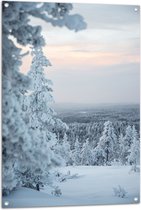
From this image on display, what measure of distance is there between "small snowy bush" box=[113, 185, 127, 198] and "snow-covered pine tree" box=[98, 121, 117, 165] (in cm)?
20

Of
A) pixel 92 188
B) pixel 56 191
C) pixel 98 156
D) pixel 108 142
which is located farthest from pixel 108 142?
pixel 56 191

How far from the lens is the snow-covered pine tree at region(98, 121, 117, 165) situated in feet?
15.1

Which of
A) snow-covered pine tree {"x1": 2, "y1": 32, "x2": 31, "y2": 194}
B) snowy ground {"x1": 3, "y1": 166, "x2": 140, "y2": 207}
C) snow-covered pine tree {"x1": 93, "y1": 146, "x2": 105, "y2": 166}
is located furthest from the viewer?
snow-covered pine tree {"x1": 93, "y1": 146, "x2": 105, "y2": 166}

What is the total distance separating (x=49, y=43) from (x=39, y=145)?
2.40ft

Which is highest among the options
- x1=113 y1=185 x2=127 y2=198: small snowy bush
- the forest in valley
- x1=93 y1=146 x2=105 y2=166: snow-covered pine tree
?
the forest in valley

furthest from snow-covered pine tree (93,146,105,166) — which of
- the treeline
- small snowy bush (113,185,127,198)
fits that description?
small snowy bush (113,185,127,198)

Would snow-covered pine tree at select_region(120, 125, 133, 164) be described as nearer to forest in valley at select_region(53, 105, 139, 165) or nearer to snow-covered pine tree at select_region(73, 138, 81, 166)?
forest in valley at select_region(53, 105, 139, 165)

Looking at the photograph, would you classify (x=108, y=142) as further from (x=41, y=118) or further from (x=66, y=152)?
(x=41, y=118)

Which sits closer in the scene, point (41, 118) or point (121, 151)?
point (41, 118)

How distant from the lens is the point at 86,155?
15.2ft

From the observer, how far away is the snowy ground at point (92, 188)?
4531 millimetres

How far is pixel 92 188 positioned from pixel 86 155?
0.24m

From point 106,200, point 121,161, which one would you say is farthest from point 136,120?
point 106,200

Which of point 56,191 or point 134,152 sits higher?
point 134,152
